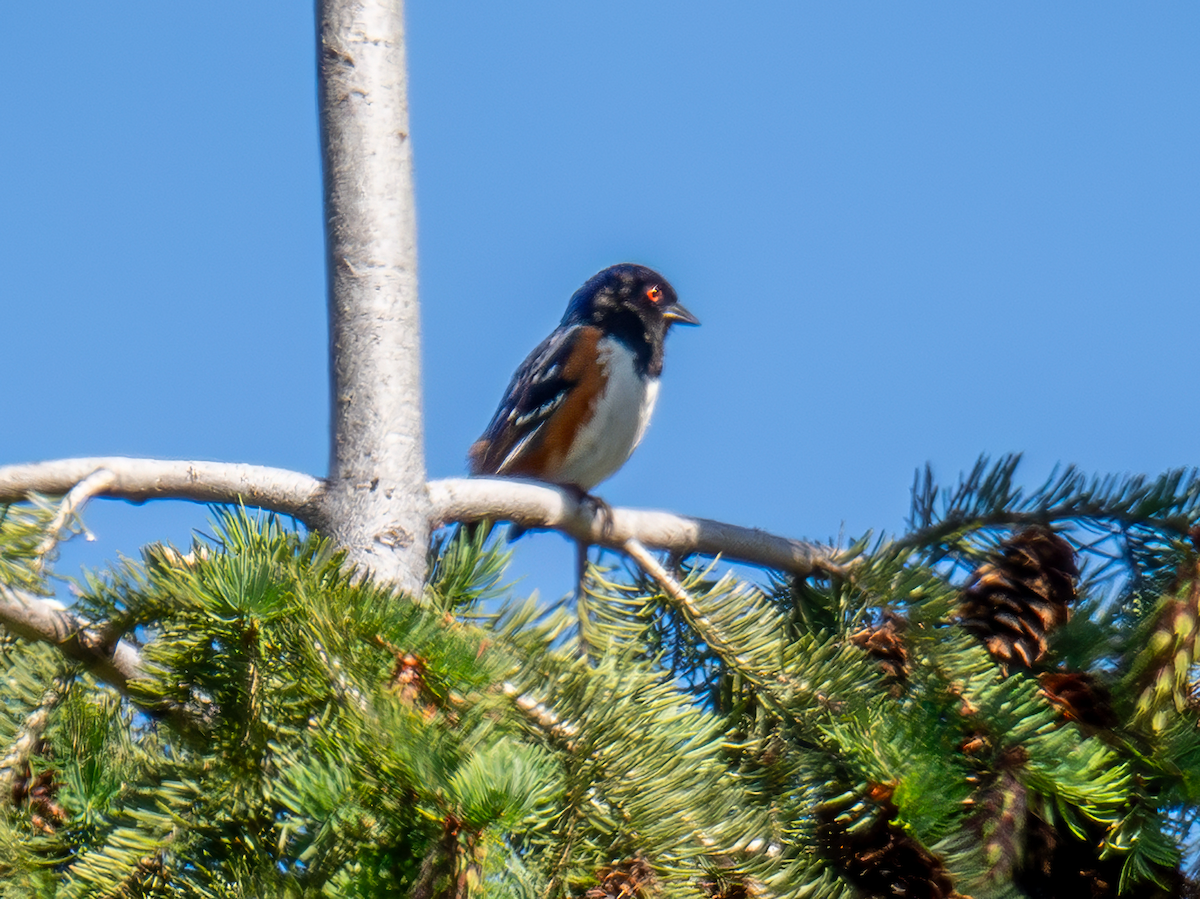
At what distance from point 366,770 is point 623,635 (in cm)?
94

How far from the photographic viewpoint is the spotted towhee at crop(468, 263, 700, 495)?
384cm

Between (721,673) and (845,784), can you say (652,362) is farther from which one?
(845,784)

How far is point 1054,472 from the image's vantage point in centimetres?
181

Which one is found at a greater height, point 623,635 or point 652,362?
point 652,362

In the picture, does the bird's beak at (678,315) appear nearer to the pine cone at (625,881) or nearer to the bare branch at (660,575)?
the bare branch at (660,575)

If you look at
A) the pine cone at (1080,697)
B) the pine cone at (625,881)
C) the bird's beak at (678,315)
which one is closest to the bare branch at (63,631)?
the pine cone at (625,881)

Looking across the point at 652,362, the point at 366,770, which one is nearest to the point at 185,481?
the point at 366,770

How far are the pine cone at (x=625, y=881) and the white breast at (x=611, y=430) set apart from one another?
2.78m

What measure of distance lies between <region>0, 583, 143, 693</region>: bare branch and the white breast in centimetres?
257

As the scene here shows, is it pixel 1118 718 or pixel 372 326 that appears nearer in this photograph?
pixel 1118 718

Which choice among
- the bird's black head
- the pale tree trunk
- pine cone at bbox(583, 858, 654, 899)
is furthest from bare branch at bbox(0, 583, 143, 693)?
the bird's black head

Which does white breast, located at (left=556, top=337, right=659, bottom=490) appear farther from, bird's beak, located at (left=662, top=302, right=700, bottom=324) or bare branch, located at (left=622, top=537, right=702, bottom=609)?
bare branch, located at (left=622, top=537, right=702, bottom=609)

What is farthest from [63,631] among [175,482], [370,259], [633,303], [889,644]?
[633,303]

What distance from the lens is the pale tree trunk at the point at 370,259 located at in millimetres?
1740
